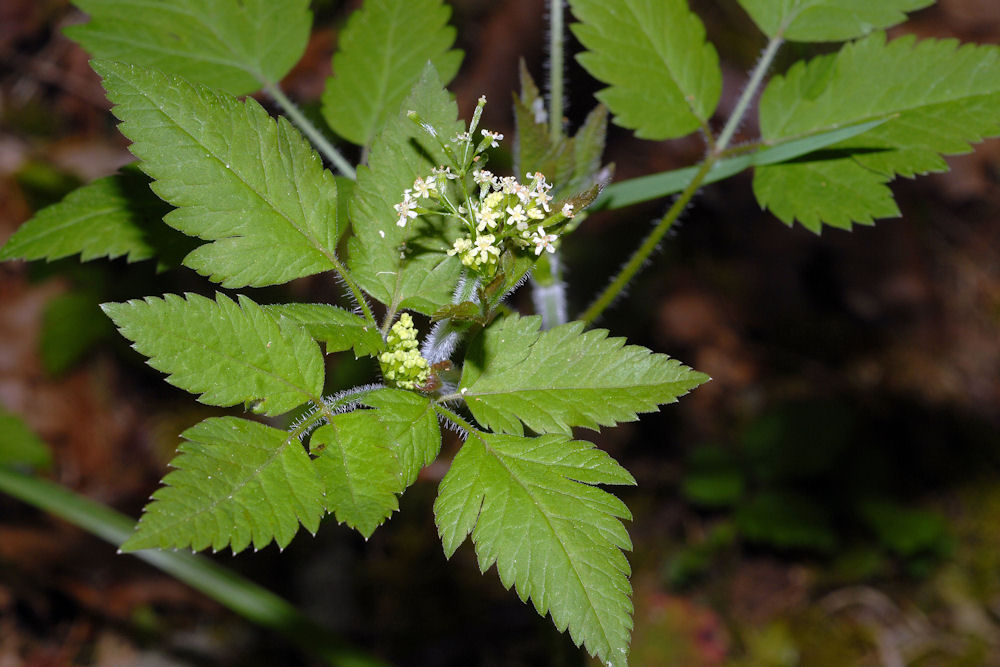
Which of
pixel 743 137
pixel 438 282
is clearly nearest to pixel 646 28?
pixel 438 282

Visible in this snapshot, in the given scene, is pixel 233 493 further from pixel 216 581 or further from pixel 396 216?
pixel 216 581

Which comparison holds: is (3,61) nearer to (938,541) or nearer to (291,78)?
(291,78)

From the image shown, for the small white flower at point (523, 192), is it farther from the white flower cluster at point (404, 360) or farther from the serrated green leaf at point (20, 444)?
the serrated green leaf at point (20, 444)

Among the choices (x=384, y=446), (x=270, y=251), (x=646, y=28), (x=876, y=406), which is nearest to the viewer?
(x=384, y=446)

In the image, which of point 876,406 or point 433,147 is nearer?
point 433,147

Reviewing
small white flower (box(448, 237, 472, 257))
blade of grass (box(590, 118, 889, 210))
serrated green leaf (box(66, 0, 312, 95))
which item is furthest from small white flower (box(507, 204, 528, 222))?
serrated green leaf (box(66, 0, 312, 95))

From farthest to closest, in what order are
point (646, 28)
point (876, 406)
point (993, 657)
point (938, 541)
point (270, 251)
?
point (876, 406)
point (938, 541)
point (993, 657)
point (646, 28)
point (270, 251)

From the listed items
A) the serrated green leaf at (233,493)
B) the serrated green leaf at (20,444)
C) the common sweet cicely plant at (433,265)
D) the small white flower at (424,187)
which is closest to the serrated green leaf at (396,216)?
the common sweet cicely plant at (433,265)

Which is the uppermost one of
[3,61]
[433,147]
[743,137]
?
[433,147]
